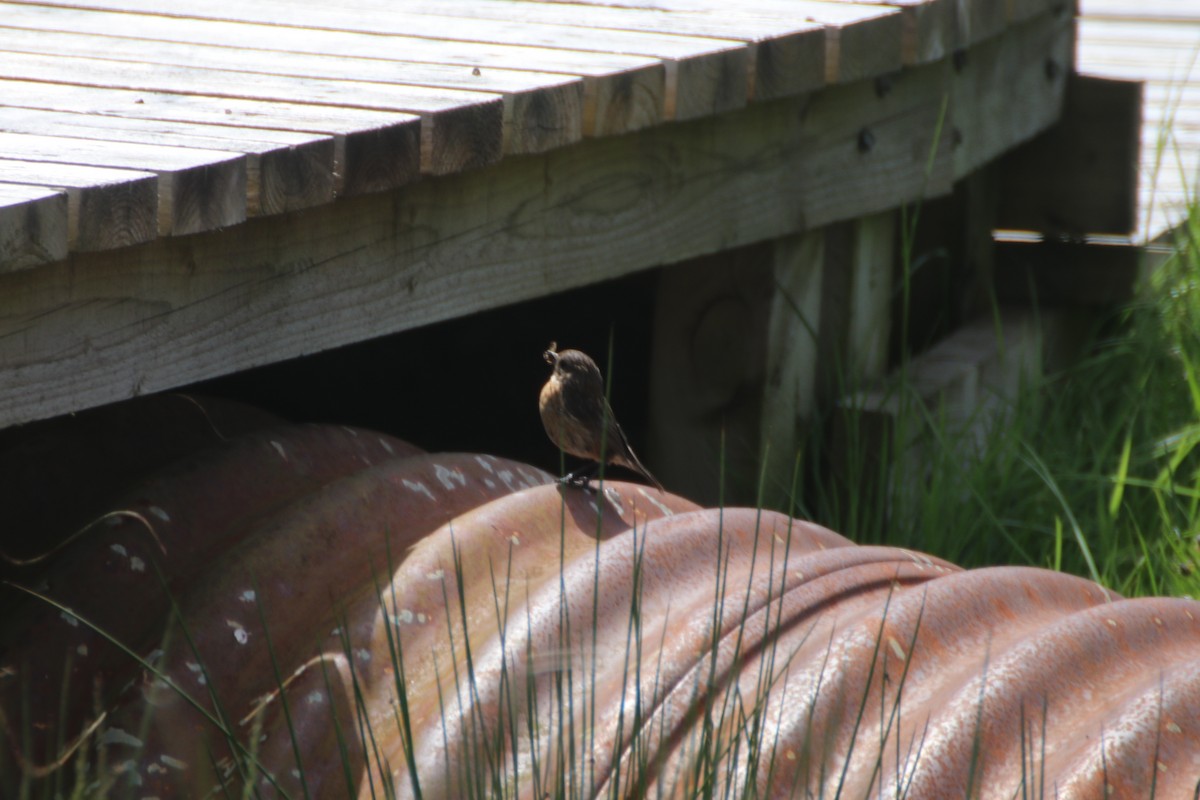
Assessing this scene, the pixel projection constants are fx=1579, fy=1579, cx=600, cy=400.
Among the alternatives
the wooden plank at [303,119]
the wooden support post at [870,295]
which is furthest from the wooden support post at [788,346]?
the wooden plank at [303,119]

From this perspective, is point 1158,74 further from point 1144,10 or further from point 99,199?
point 99,199

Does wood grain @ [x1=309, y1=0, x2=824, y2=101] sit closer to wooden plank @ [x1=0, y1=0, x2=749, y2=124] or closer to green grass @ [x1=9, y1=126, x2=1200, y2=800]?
wooden plank @ [x1=0, y1=0, x2=749, y2=124]

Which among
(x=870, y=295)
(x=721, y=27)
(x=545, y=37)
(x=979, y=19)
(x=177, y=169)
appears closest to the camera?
(x=177, y=169)

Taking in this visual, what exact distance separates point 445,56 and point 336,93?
45cm

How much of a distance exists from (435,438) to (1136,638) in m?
2.66

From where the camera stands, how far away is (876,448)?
393cm

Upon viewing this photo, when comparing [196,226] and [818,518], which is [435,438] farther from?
[196,226]

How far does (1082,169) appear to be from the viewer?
507 centimetres

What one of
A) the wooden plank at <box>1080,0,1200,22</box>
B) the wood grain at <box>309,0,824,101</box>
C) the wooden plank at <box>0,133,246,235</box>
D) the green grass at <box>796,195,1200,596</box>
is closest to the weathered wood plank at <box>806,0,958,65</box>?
the wood grain at <box>309,0,824,101</box>

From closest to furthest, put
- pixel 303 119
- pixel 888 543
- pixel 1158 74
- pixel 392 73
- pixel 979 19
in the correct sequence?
pixel 303 119, pixel 392 73, pixel 888 543, pixel 979 19, pixel 1158 74

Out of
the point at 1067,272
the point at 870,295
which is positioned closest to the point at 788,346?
the point at 870,295

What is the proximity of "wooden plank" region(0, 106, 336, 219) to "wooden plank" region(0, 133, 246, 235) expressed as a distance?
0.03 meters

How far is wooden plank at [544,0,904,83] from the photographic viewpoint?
3.61m

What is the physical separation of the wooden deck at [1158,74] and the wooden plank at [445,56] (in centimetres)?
211
